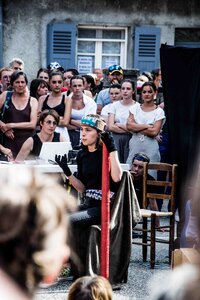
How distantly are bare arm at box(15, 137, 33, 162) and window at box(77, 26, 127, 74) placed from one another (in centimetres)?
861

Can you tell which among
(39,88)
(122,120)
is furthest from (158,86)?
(39,88)

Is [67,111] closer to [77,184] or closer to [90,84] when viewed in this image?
[90,84]

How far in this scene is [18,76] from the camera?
7434mm

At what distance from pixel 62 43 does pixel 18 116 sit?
7506 mm

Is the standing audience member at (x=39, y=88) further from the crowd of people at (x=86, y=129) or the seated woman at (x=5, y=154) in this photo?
the seated woman at (x=5, y=154)

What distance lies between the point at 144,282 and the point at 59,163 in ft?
4.22

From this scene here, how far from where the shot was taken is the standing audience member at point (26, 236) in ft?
3.57

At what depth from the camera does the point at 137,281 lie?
5.86 m

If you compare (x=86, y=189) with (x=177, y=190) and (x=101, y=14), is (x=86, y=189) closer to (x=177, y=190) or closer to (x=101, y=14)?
(x=177, y=190)

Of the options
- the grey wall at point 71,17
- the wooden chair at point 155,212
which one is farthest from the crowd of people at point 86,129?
the grey wall at point 71,17

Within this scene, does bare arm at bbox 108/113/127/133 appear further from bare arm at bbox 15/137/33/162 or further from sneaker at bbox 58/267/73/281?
sneaker at bbox 58/267/73/281

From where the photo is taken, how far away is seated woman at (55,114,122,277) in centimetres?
545

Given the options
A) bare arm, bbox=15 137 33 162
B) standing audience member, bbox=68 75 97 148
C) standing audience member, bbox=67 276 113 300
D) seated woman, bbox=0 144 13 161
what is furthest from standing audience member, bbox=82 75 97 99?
standing audience member, bbox=67 276 113 300

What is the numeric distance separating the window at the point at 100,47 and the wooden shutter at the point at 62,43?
0.55 m
